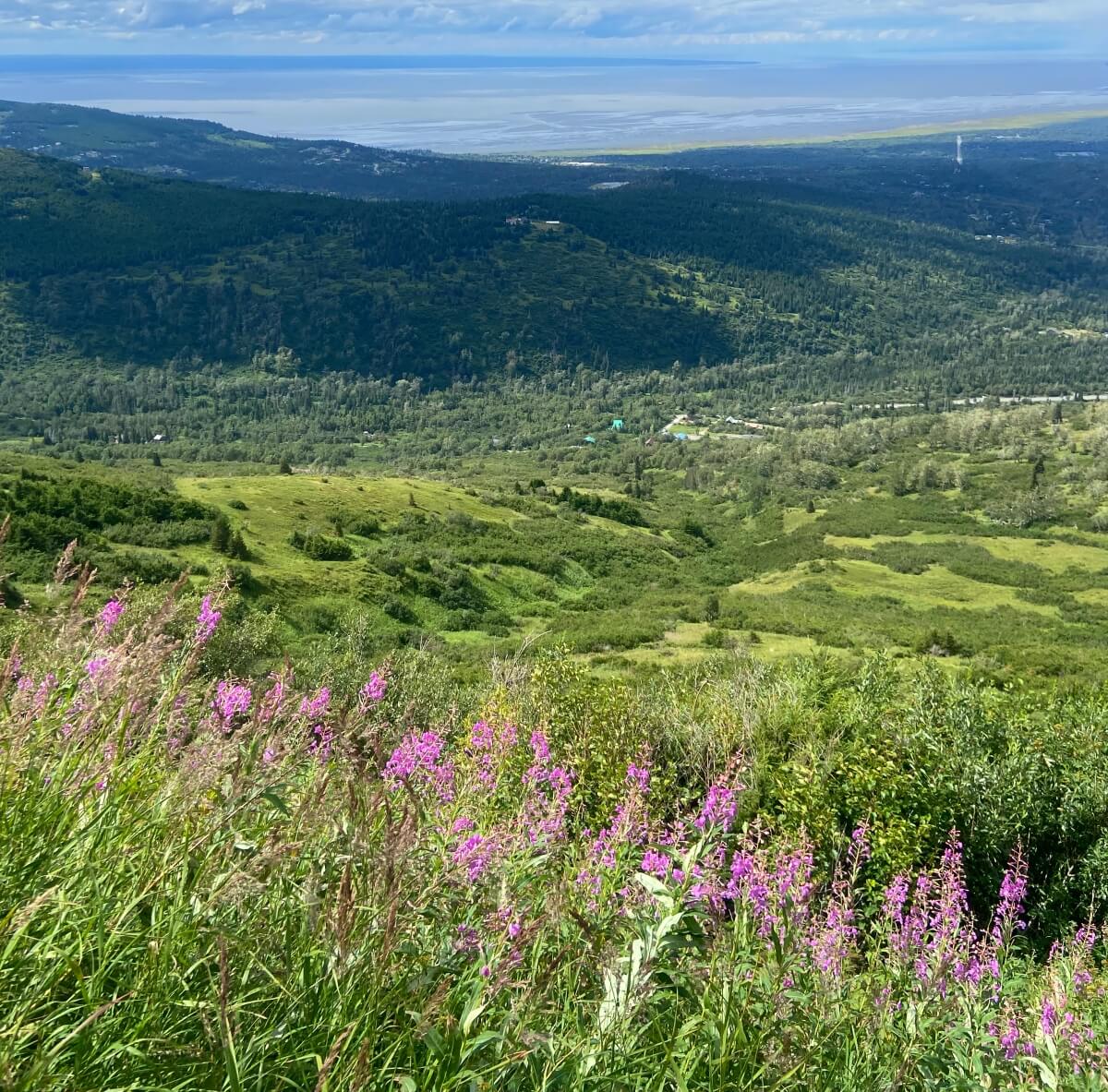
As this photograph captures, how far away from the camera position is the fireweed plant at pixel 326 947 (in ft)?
6.60

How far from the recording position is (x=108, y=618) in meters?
3.36

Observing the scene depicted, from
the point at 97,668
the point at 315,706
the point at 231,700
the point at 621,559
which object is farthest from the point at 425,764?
the point at 621,559

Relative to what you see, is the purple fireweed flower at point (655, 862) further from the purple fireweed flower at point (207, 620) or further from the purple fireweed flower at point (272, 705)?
the purple fireweed flower at point (207, 620)

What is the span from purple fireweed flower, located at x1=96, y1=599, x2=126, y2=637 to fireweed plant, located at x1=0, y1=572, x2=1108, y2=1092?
0.02m

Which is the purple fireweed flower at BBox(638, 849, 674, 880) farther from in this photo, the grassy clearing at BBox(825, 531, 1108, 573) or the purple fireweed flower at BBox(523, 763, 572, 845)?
the grassy clearing at BBox(825, 531, 1108, 573)

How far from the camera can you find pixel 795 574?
197ft

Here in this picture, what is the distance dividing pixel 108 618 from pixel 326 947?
177cm

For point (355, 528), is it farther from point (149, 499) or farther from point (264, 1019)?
point (264, 1019)

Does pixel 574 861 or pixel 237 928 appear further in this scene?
pixel 574 861

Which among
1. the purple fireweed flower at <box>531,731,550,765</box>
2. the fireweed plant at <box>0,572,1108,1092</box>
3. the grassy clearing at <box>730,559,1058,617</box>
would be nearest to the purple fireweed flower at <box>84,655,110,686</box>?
the fireweed plant at <box>0,572,1108,1092</box>

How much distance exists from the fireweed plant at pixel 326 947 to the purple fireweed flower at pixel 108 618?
2 centimetres

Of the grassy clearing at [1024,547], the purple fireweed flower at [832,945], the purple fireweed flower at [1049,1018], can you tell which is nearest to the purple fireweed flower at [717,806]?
the purple fireweed flower at [832,945]

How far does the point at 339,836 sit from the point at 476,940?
58 cm

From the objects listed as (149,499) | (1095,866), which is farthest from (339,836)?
(149,499)
